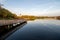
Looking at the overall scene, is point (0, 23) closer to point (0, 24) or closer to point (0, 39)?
point (0, 24)

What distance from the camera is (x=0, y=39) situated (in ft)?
48.7

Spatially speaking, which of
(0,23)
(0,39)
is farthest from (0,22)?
(0,39)

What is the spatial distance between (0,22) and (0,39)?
8.47 m

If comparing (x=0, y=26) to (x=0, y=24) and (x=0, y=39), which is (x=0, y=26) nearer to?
(x=0, y=24)

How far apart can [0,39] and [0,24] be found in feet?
27.6

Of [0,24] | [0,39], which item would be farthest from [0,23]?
[0,39]

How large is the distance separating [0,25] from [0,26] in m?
0.64

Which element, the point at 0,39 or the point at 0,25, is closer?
the point at 0,39

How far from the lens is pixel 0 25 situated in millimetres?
22672

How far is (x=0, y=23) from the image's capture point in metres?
22.8

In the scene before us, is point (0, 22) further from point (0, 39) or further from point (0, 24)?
point (0, 39)

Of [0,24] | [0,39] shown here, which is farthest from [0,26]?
[0,39]

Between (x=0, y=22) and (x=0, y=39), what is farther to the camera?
(x=0, y=22)

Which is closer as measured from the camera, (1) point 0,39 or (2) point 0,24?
(1) point 0,39
